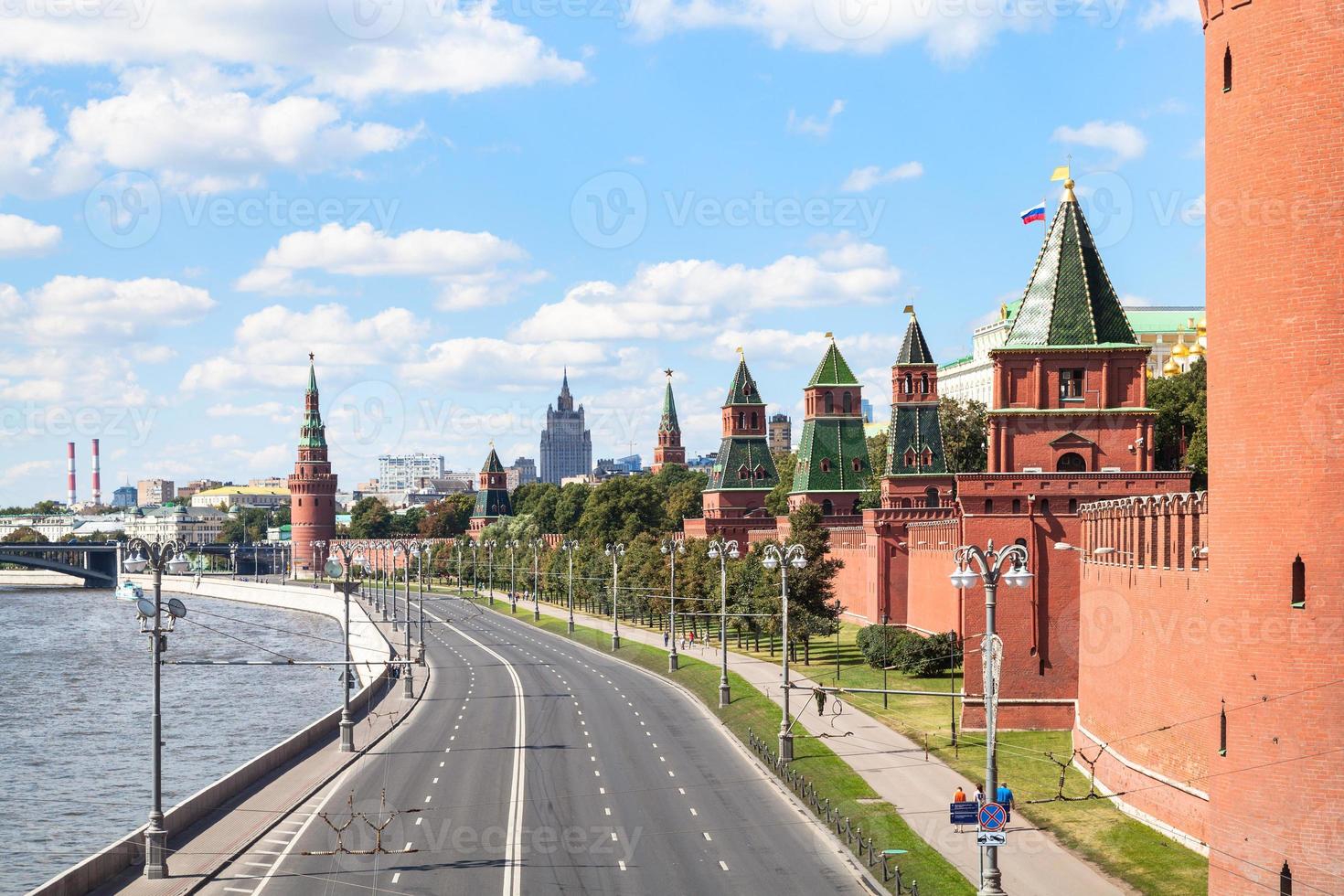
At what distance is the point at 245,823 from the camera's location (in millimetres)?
38875

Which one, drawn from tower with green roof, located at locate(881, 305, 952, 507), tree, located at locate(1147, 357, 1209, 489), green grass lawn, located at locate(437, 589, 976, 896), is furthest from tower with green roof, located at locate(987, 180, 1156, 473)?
tower with green roof, located at locate(881, 305, 952, 507)

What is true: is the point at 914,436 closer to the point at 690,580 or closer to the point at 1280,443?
the point at 690,580

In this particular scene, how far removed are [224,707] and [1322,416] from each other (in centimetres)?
6615

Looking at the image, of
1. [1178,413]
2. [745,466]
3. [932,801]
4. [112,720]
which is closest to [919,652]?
[932,801]

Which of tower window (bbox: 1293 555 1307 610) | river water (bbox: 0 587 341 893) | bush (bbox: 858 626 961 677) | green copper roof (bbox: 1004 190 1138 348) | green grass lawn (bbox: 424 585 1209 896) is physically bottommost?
river water (bbox: 0 587 341 893)

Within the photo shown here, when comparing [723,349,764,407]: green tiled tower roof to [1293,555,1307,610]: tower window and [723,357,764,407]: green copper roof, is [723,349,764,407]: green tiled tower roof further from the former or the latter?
[1293,555,1307,610]: tower window

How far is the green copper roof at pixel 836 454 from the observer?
340 feet

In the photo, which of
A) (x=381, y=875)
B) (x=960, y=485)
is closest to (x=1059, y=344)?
(x=960, y=485)

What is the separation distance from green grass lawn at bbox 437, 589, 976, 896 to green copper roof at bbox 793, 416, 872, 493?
24105 millimetres

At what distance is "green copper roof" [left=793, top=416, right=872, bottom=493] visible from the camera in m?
104

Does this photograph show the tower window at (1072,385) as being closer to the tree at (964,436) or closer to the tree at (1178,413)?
the tree at (1178,413)

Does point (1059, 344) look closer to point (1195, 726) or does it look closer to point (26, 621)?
point (1195, 726)

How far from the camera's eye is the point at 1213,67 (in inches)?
1098

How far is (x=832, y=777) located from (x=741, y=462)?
75.8 m
